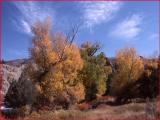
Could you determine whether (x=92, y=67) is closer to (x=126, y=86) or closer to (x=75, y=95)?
(x=126, y=86)

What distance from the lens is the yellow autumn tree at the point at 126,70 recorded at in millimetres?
44312

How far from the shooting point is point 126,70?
1780 inches

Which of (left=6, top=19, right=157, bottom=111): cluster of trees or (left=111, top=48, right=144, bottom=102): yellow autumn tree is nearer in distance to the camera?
(left=6, top=19, right=157, bottom=111): cluster of trees

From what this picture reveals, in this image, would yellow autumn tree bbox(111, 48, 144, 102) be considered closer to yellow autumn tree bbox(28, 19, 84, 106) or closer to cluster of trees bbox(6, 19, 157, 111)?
cluster of trees bbox(6, 19, 157, 111)

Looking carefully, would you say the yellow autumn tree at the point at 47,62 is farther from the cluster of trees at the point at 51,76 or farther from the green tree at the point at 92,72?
the green tree at the point at 92,72

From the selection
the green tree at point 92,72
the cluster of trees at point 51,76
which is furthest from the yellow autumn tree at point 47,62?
the green tree at point 92,72

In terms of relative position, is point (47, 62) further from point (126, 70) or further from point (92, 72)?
point (126, 70)

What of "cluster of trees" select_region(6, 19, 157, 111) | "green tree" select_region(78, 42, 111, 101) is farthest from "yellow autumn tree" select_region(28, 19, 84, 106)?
"green tree" select_region(78, 42, 111, 101)

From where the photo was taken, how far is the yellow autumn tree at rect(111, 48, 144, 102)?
1745 inches

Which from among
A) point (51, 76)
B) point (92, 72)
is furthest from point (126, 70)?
point (51, 76)

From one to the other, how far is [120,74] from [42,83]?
55.7ft

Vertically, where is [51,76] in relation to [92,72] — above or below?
below

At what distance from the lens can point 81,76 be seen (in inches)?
1663

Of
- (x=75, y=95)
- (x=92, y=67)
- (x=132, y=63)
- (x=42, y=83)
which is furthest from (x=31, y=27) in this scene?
(x=132, y=63)
